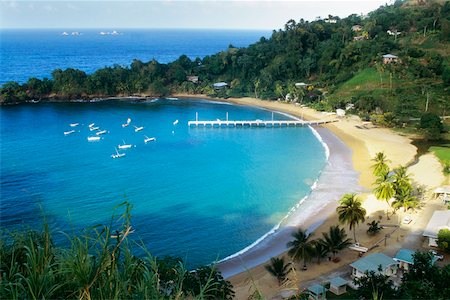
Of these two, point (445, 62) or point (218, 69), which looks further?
point (218, 69)

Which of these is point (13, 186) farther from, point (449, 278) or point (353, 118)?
point (353, 118)

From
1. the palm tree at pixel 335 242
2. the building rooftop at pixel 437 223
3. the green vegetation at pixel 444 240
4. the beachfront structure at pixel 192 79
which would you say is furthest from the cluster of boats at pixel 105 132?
the green vegetation at pixel 444 240

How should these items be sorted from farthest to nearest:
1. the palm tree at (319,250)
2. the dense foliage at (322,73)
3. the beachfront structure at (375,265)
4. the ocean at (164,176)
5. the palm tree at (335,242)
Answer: the dense foliage at (322,73)
the ocean at (164,176)
the palm tree at (335,242)
the palm tree at (319,250)
the beachfront structure at (375,265)

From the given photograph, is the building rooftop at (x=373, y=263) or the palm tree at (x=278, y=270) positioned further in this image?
the palm tree at (x=278, y=270)

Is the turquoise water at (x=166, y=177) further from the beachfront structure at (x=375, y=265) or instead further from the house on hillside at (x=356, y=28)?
the house on hillside at (x=356, y=28)

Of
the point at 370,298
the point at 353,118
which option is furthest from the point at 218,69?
the point at 370,298
